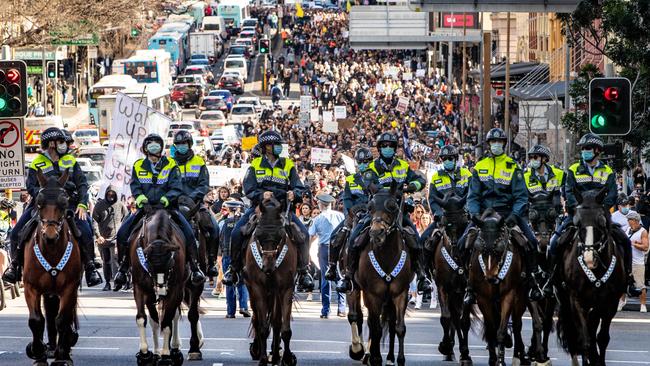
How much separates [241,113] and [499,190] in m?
66.2

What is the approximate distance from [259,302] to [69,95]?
77.9 meters

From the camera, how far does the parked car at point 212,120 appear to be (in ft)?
267

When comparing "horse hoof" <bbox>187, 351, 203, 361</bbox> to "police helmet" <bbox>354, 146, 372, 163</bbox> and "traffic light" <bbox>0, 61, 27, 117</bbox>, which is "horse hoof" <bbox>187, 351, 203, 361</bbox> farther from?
"traffic light" <bbox>0, 61, 27, 117</bbox>

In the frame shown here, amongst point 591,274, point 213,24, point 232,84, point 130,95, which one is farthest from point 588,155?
point 213,24

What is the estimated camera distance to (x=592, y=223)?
18.9 m

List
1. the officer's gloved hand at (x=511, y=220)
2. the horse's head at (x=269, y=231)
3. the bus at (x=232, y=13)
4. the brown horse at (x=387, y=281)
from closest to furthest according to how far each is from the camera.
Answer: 1. the horse's head at (x=269, y=231)
2. the officer's gloved hand at (x=511, y=220)
3. the brown horse at (x=387, y=281)
4. the bus at (x=232, y=13)

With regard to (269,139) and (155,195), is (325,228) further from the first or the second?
(155,195)

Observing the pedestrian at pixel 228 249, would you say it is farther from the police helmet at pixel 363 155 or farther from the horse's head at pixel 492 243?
the horse's head at pixel 492 243

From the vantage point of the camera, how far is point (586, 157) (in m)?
20.0

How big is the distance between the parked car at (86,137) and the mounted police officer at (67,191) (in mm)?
45766

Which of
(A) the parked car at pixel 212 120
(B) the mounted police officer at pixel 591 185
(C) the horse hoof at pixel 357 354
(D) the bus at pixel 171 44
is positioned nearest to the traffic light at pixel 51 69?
(A) the parked car at pixel 212 120

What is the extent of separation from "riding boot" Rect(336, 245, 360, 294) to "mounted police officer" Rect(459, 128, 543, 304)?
124 centimetres

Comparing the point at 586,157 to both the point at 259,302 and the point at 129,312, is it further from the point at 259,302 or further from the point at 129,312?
the point at 129,312

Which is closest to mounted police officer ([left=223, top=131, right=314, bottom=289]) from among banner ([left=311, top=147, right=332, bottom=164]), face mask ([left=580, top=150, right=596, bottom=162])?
face mask ([left=580, top=150, right=596, bottom=162])
